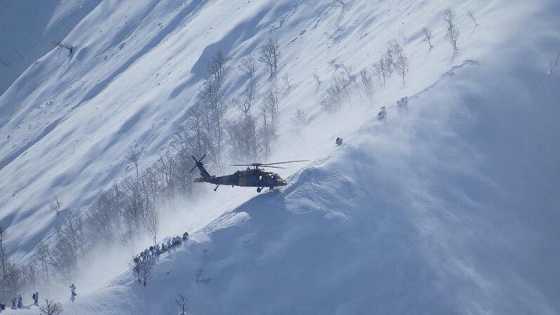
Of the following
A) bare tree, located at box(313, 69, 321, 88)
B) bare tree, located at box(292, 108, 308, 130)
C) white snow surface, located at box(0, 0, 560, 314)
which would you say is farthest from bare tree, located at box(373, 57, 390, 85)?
bare tree, located at box(292, 108, 308, 130)

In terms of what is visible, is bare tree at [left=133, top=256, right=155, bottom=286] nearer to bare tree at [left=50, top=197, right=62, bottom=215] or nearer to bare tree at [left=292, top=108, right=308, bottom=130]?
bare tree at [left=292, top=108, right=308, bottom=130]

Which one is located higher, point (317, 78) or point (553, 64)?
point (317, 78)

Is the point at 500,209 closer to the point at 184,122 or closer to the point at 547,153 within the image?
the point at 547,153

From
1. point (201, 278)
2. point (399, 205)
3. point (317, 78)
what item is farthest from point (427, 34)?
point (201, 278)

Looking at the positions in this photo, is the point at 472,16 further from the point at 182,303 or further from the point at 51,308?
the point at 51,308

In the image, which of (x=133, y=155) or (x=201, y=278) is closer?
(x=201, y=278)

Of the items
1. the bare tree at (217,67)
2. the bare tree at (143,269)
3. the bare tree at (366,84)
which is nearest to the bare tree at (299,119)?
the bare tree at (366,84)

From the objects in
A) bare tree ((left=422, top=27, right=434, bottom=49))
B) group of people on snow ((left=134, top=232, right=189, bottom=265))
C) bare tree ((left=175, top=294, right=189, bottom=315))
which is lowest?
bare tree ((left=175, top=294, right=189, bottom=315))
